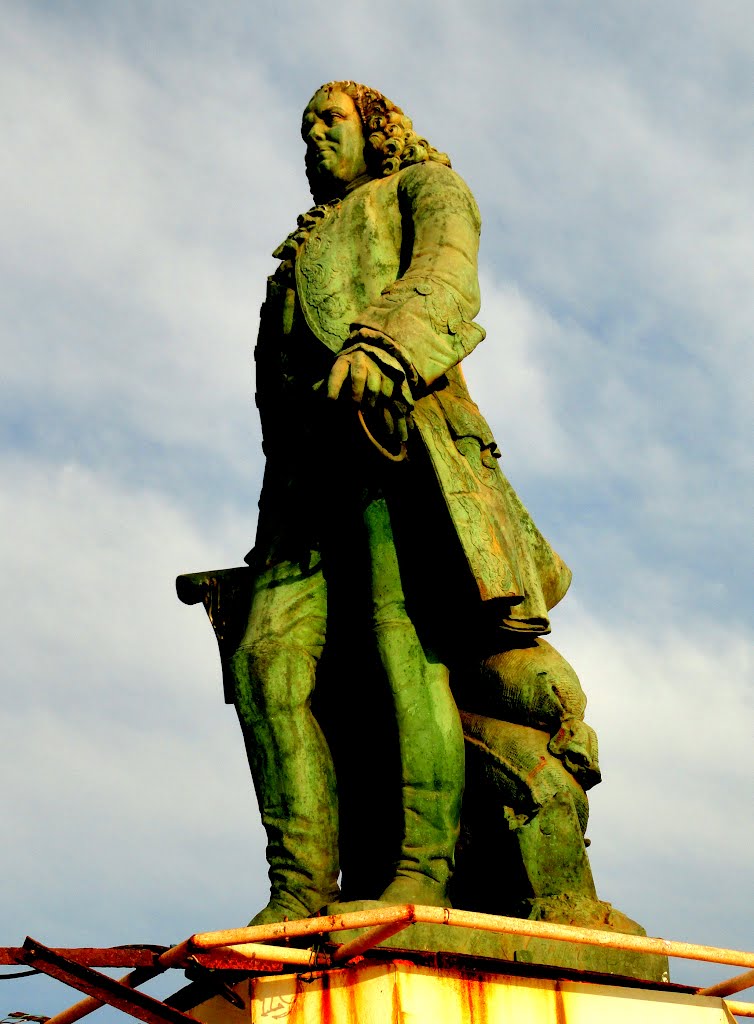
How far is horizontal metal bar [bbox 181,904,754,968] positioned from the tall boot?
89cm

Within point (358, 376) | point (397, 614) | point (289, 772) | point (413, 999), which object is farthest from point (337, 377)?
point (413, 999)

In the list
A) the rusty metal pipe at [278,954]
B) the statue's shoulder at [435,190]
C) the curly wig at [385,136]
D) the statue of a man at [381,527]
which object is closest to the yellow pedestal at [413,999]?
the rusty metal pipe at [278,954]

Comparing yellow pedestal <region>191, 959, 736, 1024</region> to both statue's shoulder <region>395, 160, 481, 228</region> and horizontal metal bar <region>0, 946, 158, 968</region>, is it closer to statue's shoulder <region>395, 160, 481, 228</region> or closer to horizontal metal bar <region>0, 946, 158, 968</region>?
horizontal metal bar <region>0, 946, 158, 968</region>

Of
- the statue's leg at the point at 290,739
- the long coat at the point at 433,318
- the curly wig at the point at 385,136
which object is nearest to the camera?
the statue's leg at the point at 290,739

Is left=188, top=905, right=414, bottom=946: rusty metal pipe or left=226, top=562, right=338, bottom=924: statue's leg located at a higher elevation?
left=226, top=562, right=338, bottom=924: statue's leg

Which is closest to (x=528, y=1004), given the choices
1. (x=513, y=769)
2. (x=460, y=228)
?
(x=513, y=769)

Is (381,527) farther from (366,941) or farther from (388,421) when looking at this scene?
(366,941)

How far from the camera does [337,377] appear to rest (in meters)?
6.46

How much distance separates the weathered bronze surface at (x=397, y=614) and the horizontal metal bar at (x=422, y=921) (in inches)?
32.1

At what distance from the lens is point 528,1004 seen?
19.5ft

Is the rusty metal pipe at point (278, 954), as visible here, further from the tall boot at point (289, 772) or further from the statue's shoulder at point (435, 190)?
the statue's shoulder at point (435, 190)

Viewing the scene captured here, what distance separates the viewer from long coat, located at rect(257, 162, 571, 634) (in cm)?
670

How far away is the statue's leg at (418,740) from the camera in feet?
21.3

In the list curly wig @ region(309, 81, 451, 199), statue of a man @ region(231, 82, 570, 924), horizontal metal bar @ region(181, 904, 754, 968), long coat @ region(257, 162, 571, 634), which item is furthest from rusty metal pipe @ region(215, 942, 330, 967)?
curly wig @ region(309, 81, 451, 199)
